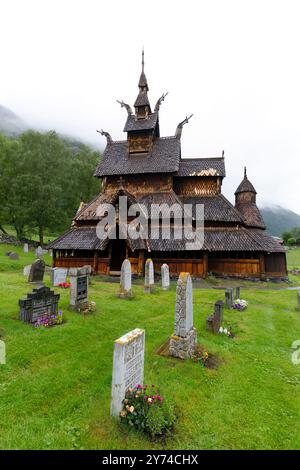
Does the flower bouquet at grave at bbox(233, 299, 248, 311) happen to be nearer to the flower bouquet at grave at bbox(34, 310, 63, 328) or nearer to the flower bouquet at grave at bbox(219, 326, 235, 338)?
the flower bouquet at grave at bbox(219, 326, 235, 338)

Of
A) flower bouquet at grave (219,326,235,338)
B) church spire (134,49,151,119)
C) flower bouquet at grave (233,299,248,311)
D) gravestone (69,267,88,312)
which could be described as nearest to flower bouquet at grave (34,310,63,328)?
gravestone (69,267,88,312)

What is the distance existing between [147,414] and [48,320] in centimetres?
501

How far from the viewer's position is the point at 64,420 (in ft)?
13.0

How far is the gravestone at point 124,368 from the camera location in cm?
407

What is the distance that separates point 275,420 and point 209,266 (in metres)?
17.6

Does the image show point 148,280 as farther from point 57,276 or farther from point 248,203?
point 248,203

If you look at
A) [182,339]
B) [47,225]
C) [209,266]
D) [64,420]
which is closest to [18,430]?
[64,420]

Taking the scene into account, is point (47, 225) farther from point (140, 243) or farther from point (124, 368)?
point (124, 368)

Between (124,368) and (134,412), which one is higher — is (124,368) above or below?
above

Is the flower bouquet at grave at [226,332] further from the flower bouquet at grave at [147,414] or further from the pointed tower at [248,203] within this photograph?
the pointed tower at [248,203]

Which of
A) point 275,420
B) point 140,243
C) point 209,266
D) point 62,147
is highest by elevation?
point 62,147

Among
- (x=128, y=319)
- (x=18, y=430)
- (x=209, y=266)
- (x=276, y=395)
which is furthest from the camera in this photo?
(x=209, y=266)
